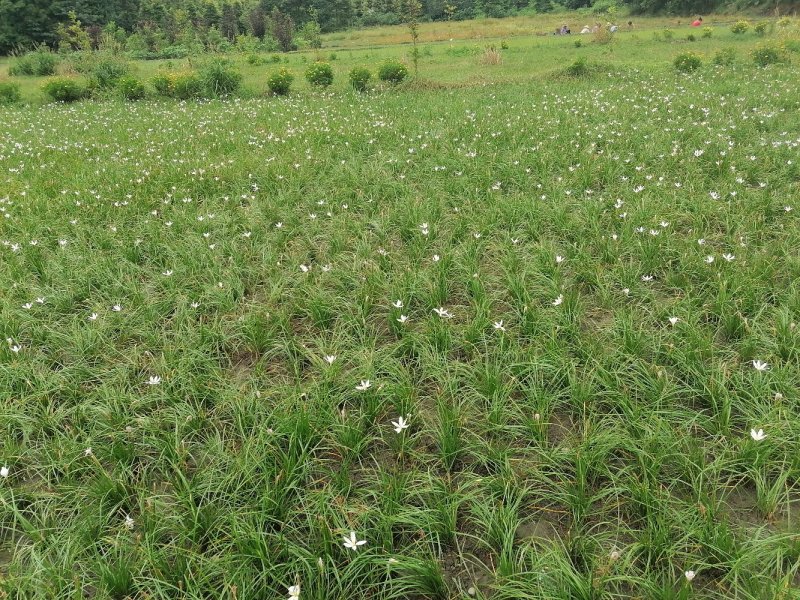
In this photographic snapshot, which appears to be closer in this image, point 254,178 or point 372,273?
point 372,273

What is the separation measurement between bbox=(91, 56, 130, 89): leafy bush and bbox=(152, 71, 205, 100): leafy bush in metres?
3.06

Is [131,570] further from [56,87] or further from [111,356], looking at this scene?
[56,87]

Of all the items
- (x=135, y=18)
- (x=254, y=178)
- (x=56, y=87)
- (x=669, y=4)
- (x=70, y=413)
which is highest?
(x=135, y=18)

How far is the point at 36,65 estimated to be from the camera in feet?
91.9

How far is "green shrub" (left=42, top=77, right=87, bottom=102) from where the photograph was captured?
20.0 metres

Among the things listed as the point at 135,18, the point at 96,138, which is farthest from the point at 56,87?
the point at 135,18

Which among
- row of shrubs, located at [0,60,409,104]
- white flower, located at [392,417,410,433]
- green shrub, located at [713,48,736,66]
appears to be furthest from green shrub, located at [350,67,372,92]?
white flower, located at [392,417,410,433]

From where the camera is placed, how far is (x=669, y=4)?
5700 cm

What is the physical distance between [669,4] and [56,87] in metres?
66.0

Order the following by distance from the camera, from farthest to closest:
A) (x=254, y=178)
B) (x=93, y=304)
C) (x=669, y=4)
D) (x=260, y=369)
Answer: (x=669, y=4) → (x=254, y=178) → (x=93, y=304) → (x=260, y=369)

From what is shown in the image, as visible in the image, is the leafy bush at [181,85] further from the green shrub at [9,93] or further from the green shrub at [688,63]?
the green shrub at [688,63]

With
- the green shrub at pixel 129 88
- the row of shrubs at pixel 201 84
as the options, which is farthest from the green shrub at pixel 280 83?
the green shrub at pixel 129 88

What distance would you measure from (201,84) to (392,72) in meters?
8.08

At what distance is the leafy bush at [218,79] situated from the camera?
19516mm
